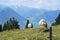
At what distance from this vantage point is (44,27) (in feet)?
91.0

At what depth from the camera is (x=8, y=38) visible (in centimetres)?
2611

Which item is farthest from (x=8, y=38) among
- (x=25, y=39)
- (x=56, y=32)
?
(x=56, y=32)

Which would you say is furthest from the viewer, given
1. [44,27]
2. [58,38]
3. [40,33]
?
[44,27]

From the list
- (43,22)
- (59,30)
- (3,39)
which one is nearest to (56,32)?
(59,30)

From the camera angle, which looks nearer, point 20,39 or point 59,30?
point 20,39

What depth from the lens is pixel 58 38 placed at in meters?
23.5

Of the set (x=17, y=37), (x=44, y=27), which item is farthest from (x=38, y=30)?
(x=17, y=37)

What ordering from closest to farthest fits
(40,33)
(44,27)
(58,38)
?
(58,38) < (40,33) < (44,27)

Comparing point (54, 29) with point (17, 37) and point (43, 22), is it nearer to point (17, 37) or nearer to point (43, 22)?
point (43, 22)

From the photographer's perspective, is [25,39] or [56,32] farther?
[56,32]

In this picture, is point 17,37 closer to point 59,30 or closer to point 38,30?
point 38,30

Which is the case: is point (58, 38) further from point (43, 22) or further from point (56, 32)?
point (43, 22)

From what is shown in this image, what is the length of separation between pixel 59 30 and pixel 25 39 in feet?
14.9

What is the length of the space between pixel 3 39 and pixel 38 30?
362 centimetres
